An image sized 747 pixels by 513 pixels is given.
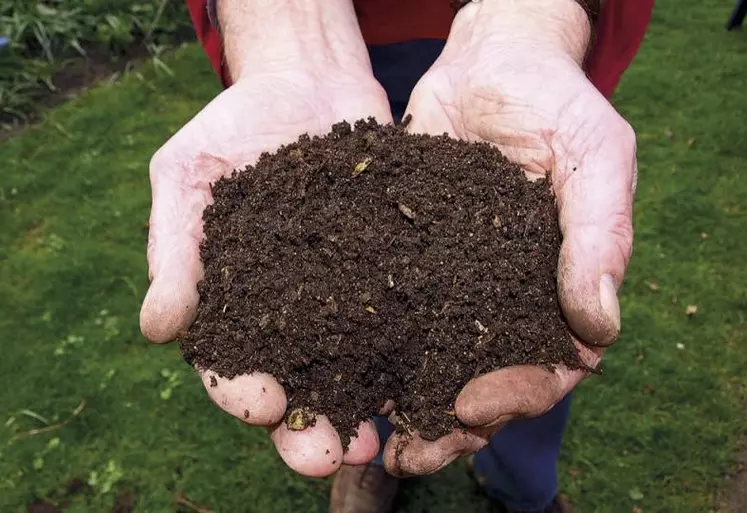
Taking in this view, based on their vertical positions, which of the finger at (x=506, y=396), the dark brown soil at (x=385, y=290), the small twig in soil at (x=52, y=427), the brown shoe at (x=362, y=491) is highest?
the dark brown soil at (x=385, y=290)

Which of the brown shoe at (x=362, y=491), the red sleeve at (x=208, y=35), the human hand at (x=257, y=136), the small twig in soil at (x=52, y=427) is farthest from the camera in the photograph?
the small twig in soil at (x=52, y=427)

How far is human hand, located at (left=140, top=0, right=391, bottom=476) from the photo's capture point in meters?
1.46

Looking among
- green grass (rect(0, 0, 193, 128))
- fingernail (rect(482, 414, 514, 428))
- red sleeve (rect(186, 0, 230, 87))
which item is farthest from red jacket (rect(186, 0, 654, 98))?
green grass (rect(0, 0, 193, 128))

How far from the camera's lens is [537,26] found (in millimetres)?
1843

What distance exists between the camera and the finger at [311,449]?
4.70ft

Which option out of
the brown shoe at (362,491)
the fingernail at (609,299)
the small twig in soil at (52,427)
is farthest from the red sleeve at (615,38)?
the small twig in soil at (52,427)

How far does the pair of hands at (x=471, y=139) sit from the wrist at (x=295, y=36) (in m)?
0.05

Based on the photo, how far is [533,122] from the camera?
1.65 meters

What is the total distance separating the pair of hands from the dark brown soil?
0.05 m

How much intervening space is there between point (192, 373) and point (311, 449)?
1585mm

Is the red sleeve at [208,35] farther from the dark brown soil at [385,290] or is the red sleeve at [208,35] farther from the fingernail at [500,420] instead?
the fingernail at [500,420]

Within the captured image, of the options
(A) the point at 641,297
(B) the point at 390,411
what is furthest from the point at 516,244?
(A) the point at 641,297

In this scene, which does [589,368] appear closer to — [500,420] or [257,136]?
[500,420]

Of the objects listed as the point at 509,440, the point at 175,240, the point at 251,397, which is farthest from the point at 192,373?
the point at 251,397
